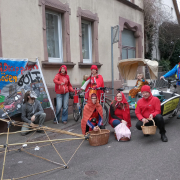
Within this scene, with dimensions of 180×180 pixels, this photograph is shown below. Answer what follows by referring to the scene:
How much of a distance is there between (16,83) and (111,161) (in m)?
3.65

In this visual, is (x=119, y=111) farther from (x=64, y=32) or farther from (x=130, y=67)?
(x=64, y=32)

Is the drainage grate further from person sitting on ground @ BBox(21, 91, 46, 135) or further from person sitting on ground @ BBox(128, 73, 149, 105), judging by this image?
person sitting on ground @ BBox(128, 73, 149, 105)

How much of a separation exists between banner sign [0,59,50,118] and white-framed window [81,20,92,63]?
350 cm

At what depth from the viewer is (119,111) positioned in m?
5.38

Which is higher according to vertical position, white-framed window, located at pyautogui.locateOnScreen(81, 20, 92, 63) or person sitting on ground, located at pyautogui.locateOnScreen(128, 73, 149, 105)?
white-framed window, located at pyautogui.locateOnScreen(81, 20, 92, 63)

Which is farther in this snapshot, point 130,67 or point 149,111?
point 130,67

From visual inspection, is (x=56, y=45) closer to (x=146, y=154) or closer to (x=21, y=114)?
(x=21, y=114)

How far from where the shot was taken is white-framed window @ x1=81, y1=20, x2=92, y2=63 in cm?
989

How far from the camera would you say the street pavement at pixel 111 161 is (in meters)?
3.37

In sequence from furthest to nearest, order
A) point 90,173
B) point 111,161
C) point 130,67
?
1. point 130,67
2. point 111,161
3. point 90,173

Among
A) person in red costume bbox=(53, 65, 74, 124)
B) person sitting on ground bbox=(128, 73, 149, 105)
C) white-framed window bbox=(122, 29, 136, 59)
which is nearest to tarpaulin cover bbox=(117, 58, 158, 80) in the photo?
person sitting on ground bbox=(128, 73, 149, 105)

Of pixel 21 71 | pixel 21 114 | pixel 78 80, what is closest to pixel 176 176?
pixel 21 114

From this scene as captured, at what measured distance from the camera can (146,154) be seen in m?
4.14

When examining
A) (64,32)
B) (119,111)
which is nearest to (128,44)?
(64,32)
